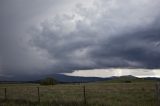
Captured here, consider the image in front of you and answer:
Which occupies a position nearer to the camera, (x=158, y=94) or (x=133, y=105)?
(x=158, y=94)

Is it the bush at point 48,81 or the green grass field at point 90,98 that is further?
the bush at point 48,81

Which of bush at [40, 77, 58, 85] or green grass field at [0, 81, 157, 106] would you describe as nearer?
green grass field at [0, 81, 157, 106]

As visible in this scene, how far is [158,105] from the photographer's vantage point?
20.2 meters

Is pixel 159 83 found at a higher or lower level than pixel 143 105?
higher

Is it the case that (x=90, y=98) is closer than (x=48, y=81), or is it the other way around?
(x=90, y=98)

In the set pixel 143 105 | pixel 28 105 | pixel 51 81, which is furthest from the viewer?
pixel 51 81

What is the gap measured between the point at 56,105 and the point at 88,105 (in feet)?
8.48

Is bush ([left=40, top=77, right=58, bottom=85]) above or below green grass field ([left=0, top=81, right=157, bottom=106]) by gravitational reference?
above

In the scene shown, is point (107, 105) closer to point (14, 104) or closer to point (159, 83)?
point (159, 83)

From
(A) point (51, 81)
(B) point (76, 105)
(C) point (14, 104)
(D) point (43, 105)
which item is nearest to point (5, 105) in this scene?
(C) point (14, 104)

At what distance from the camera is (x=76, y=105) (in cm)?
2233

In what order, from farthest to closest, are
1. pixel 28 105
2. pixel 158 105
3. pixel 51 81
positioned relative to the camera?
pixel 51 81
pixel 28 105
pixel 158 105

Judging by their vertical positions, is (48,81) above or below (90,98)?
above

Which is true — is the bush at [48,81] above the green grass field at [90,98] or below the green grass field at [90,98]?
above
